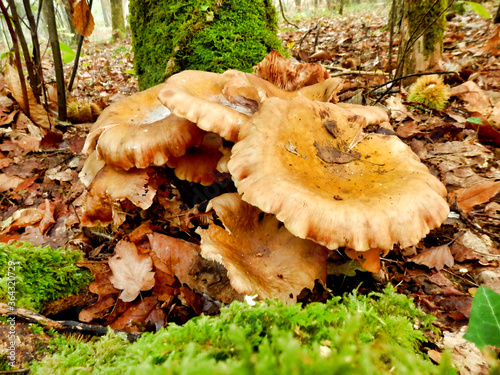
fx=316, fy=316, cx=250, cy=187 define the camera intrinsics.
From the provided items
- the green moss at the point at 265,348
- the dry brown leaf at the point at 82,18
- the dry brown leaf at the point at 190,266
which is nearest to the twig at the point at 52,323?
the green moss at the point at 265,348

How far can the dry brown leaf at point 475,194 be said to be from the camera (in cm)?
296

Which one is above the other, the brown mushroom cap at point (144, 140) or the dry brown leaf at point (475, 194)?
the brown mushroom cap at point (144, 140)

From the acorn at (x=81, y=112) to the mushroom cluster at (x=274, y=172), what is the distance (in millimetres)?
3015

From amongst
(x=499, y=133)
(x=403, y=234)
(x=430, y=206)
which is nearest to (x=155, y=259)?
(x=403, y=234)

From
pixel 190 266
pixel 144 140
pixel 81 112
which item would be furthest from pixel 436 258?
pixel 81 112

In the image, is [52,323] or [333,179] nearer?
[52,323]

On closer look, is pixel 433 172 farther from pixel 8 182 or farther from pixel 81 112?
pixel 81 112

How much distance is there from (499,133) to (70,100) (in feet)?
22.1

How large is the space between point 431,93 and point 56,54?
569cm

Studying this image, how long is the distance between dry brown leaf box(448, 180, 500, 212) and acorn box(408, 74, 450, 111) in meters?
1.88

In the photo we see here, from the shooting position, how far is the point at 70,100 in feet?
19.2

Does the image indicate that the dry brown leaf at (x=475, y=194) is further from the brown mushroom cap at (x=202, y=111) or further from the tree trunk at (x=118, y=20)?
the tree trunk at (x=118, y=20)

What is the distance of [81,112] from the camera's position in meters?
5.61

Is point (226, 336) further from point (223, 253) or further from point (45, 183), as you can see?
point (45, 183)
